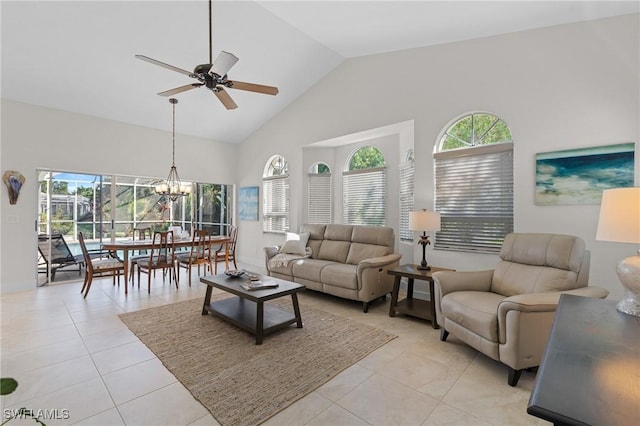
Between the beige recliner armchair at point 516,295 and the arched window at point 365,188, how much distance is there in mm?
2402

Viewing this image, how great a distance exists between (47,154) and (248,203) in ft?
11.9

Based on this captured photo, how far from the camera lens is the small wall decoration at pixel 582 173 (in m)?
2.91

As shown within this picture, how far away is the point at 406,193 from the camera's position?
4.89 meters

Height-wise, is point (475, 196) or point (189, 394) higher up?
point (475, 196)

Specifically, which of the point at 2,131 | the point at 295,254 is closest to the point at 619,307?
the point at 295,254

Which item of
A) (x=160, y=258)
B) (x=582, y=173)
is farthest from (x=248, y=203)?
(x=582, y=173)


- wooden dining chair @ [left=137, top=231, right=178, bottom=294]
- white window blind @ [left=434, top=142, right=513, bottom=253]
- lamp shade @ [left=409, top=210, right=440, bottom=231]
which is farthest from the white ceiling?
wooden dining chair @ [left=137, top=231, right=178, bottom=294]

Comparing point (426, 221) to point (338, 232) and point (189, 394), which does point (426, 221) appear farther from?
point (189, 394)

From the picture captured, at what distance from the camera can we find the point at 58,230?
5.16 metres

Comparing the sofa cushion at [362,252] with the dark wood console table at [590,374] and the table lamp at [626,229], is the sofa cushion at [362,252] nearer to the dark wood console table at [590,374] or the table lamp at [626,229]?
the table lamp at [626,229]

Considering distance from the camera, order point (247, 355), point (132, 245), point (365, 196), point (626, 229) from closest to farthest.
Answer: point (626, 229) → point (247, 355) → point (132, 245) → point (365, 196)

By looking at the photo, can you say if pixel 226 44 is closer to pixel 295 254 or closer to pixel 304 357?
pixel 295 254

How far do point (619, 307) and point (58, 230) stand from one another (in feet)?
23.0

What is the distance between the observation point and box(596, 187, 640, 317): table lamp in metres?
1.55
